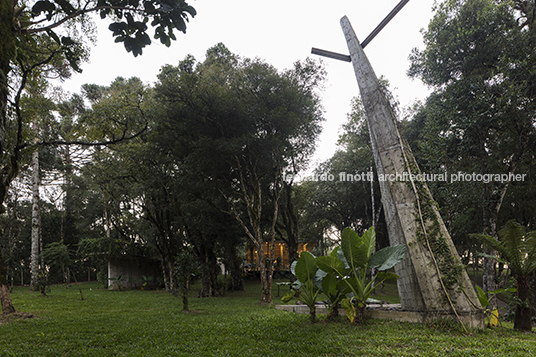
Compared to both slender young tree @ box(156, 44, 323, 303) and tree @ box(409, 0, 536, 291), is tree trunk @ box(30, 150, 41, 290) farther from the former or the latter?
tree @ box(409, 0, 536, 291)

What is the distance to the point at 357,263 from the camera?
5.28 meters

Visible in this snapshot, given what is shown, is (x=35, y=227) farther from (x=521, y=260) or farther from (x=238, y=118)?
(x=521, y=260)

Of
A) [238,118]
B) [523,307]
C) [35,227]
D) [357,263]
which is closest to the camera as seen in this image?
[523,307]

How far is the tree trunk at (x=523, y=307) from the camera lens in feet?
15.9

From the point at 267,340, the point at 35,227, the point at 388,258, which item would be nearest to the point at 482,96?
the point at 388,258

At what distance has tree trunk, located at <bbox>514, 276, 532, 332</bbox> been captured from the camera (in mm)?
4855

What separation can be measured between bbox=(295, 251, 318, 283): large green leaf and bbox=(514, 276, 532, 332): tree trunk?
3452mm

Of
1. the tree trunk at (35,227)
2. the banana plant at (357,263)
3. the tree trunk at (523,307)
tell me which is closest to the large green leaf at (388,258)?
the banana plant at (357,263)

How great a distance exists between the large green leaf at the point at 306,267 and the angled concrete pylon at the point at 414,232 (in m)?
1.67

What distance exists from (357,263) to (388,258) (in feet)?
1.77

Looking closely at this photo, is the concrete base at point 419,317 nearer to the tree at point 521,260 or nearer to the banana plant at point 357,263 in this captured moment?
the banana plant at point 357,263

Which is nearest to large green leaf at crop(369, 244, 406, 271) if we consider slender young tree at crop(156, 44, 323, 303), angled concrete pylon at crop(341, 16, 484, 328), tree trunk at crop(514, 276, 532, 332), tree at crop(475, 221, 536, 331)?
angled concrete pylon at crop(341, 16, 484, 328)

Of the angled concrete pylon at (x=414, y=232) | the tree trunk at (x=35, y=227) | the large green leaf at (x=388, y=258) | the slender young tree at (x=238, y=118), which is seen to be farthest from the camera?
the tree trunk at (x=35, y=227)

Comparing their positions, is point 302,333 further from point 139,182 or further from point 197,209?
point 139,182
